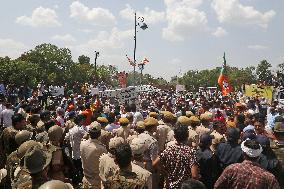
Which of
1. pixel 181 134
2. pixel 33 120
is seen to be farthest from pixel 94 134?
pixel 33 120

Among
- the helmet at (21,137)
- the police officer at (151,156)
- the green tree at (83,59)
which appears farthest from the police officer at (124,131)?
the green tree at (83,59)

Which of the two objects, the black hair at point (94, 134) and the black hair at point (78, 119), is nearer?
the black hair at point (94, 134)

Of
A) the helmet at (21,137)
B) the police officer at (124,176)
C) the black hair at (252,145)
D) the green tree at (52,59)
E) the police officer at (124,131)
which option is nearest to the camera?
the police officer at (124,176)

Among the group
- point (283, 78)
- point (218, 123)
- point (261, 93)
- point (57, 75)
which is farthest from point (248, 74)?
point (218, 123)

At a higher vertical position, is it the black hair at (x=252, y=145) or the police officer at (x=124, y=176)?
the black hair at (x=252, y=145)

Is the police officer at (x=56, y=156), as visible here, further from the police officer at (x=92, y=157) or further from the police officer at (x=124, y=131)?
the police officer at (x=124, y=131)

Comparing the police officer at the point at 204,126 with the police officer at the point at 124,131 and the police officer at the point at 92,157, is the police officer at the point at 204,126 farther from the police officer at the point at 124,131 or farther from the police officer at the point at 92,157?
the police officer at the point at 92,157

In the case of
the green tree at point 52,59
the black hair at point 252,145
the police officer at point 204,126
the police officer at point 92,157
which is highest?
the green tree at point 52,59

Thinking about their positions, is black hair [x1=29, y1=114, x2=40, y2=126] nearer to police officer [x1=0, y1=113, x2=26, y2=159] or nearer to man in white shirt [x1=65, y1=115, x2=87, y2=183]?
man in white shirt [x1=65, y1=115, x2=87, y2=183]

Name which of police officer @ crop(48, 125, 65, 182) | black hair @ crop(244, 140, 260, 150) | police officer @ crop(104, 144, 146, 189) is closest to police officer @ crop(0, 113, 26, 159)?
police officer @ crop(48, 125, 65, 182)

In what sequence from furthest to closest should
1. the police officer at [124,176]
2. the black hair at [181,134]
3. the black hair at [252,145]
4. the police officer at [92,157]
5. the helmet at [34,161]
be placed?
1. the police officer at [92,157]
2. the black hair at [181,134]
3. the black hair at [252,145]
4. the police officer at [124,176]
5. the helmet at [34,161]

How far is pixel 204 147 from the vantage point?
614cm

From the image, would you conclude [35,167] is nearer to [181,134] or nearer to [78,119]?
[181,134]

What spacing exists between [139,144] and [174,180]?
97cm
